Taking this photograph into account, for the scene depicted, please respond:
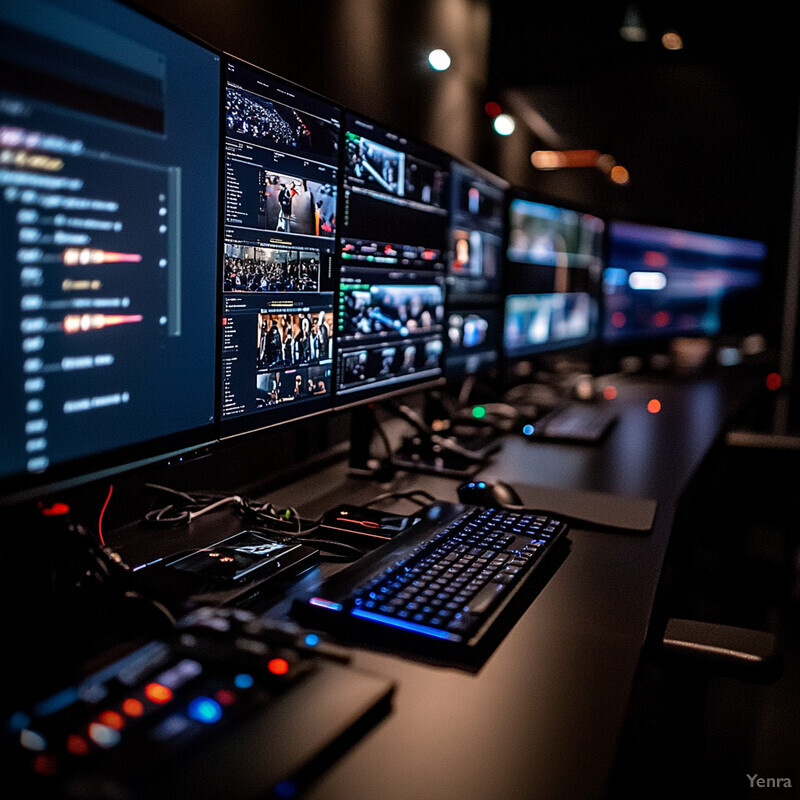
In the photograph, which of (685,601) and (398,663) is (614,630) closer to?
(398,663)

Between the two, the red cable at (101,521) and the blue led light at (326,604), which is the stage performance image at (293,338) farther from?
the blue led light at (326,604)

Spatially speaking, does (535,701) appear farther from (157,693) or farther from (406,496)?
(406,496)

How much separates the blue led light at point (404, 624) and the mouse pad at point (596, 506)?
21.2 inches

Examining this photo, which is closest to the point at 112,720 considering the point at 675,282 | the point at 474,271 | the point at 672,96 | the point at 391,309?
the point at 391,309

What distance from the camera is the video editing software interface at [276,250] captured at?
3.34 feet

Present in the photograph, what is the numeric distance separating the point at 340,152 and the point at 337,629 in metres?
0.79

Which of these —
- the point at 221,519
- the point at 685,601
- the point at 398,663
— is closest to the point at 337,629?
the point at 398,663

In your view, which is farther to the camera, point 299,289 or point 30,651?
point 299,289

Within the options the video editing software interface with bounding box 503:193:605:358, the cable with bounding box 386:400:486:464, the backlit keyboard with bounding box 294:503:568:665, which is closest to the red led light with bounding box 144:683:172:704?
the backlit keyboard with bounding box 294:503:568:665

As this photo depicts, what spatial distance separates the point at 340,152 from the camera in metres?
1.26

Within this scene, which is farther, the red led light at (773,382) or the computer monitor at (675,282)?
the red led light at (773,382)

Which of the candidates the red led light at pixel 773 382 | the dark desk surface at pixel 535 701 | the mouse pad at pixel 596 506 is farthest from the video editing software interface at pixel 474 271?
the red led light at pixel 773 382

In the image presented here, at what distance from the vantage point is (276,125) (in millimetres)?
1088

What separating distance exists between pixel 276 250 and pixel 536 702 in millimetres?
713
